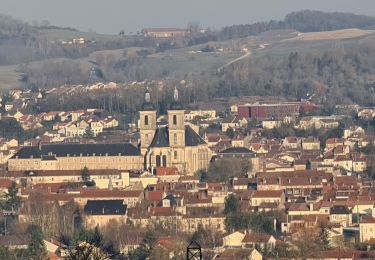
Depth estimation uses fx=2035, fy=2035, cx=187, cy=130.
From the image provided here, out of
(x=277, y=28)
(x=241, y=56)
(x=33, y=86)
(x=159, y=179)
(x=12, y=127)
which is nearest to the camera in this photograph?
(x=159, y=179)

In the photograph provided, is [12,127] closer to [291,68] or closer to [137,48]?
[291,68]

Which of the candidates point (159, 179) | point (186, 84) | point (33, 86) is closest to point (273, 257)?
point (159, 179)

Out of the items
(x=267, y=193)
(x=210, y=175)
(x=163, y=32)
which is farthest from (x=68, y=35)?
(x=267, y=193)

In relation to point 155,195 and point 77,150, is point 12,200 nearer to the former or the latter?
point 155,195

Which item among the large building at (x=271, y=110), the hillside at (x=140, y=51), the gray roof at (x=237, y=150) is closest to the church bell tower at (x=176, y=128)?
the gray roof at (x=237, y=150)

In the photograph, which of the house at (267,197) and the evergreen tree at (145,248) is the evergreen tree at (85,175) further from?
the evergreen tree at (145,248)

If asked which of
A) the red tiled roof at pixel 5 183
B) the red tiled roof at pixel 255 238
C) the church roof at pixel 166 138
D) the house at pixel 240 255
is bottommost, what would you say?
the red tiled roof at pixel 5 183

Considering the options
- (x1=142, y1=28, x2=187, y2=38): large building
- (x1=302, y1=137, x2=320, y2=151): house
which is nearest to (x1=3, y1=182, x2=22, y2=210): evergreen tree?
(x1=302, y1=137, x2=320, y2=151): house

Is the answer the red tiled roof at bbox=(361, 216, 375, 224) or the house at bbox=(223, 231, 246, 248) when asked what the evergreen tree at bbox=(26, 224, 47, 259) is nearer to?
the house at bbox=(223, 231, 246, 248)
